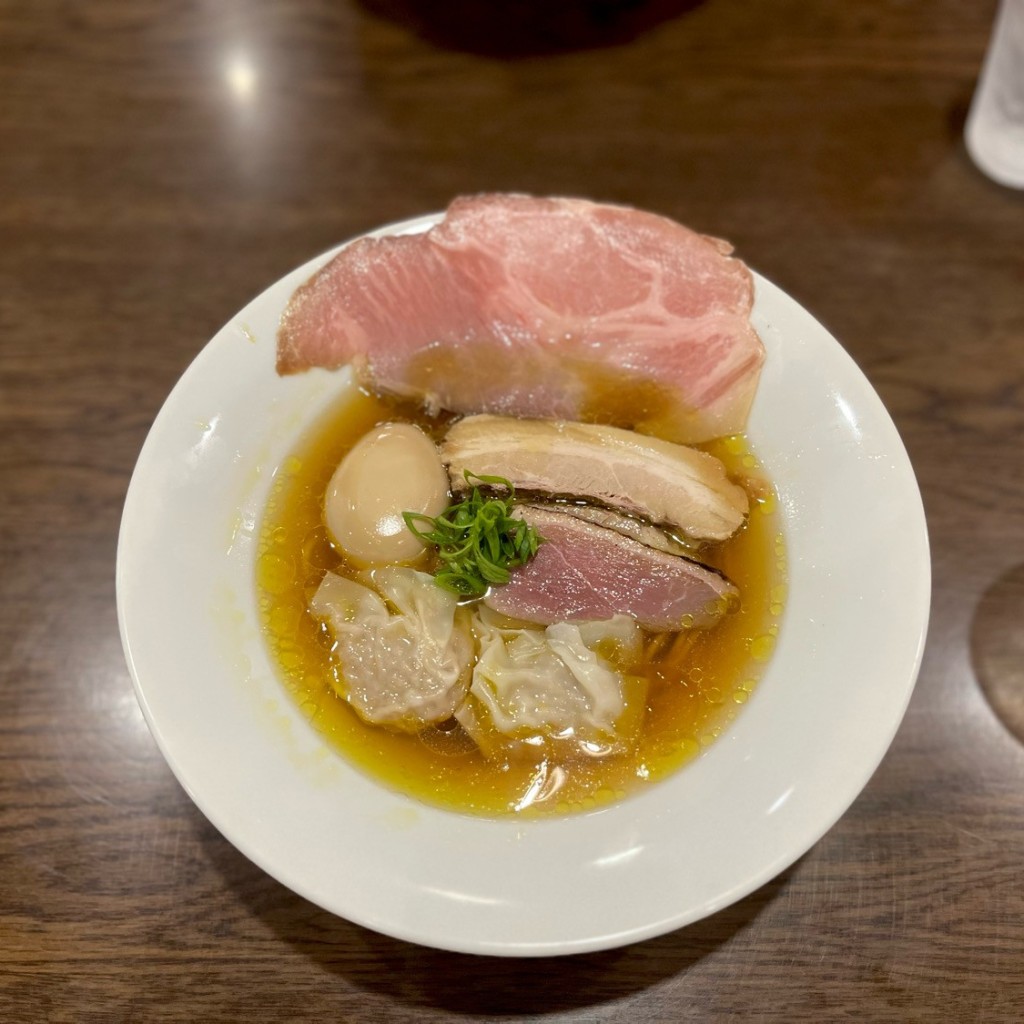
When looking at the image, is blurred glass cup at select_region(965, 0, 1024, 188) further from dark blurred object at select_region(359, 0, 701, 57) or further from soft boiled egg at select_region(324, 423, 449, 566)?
soft boiled egg at select_region(324, 423, 449, 566)

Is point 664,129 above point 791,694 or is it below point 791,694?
above

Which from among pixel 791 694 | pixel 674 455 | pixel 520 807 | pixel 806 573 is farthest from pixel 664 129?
pixel 520 807

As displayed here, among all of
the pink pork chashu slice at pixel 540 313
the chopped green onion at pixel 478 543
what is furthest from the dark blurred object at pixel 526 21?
the chopped green onion at pixel 478 543

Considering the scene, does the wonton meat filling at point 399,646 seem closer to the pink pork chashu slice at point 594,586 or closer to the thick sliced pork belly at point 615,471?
the pink pork chashu slice at point 594,586

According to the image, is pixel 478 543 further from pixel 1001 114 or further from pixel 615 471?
pixel 1001 114

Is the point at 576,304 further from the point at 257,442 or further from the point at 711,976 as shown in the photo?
the point at 711,976

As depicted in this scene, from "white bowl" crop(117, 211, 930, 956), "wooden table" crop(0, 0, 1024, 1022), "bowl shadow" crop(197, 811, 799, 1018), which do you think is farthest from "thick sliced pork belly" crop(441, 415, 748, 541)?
"bowl shadow" crop(197, 811, 799, 1018)
